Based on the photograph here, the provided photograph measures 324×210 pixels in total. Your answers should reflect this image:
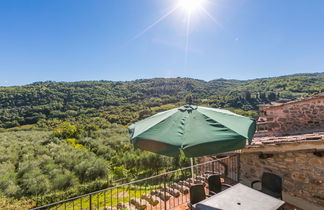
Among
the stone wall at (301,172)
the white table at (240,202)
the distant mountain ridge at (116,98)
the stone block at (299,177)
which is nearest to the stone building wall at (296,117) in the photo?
the stone wall at (301,172)

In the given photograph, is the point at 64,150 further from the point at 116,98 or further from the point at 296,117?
the point at 116,98

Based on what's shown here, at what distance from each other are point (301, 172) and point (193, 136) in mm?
3988

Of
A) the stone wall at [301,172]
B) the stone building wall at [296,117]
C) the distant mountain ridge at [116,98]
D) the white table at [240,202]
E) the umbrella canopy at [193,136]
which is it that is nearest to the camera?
the umbrella canopy at [193,136]

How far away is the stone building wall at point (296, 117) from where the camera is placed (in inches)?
231

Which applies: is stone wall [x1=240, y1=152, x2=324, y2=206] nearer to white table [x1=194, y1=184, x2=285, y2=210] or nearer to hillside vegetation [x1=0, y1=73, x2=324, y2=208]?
white table [x1=194, y1=184, x2=285, y2=210]

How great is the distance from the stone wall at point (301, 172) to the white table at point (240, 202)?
2.00m

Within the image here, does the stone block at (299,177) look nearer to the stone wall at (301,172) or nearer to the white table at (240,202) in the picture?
the stone wall at (301,172)

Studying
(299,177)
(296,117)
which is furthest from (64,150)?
(296,117)

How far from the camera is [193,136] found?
7.54 feet

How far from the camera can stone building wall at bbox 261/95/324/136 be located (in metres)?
5.88

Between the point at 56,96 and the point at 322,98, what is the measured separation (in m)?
61.5

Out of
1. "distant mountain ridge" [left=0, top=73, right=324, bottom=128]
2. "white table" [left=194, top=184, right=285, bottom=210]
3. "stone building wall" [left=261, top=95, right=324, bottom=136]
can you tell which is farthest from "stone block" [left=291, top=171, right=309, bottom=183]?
"distant mountain ridge" [left=0, top=73, right=324, bottom=128]

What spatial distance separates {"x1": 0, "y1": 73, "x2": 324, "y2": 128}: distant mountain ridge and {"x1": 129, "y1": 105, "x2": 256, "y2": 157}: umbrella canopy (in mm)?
25550

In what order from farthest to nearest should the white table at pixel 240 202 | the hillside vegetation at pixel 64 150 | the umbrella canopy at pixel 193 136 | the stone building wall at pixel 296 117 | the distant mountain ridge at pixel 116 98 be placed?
1. the distant mountain ridge at pixel 116 98
2. the hillside vegetation at pixel 64 150
3. the stone building wall at pixel 296 117
4. the white table at pixel 240 202
5. the umbrella canopy at pixel 193 136
